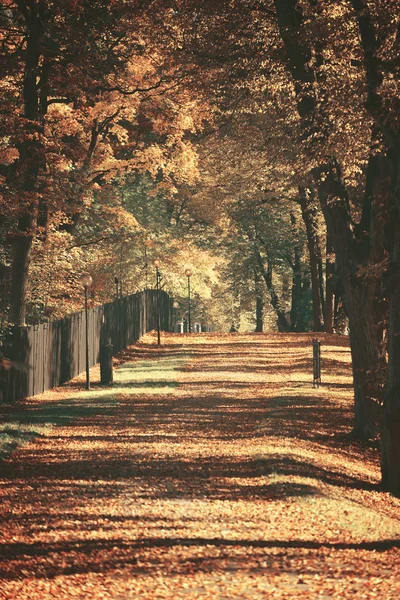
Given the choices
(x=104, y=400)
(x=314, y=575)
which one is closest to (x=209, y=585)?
(x=314, y=575)

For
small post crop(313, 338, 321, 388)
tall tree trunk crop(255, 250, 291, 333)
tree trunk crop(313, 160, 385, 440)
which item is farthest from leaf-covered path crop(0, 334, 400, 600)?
tall tree trunk crop(255, 250, 291, 333)

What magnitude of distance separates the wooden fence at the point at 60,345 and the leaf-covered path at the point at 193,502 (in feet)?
1.92

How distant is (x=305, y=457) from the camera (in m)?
14.4

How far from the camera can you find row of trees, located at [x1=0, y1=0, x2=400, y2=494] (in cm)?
1439

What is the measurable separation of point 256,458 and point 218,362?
1742cm

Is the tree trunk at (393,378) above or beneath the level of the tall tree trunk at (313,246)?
beneath

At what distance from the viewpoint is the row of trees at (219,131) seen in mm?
14391

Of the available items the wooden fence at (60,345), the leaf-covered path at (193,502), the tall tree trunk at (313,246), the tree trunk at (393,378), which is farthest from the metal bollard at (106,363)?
the tall tree trunk at (313,246)

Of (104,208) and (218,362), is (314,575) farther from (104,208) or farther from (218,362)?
(104,208)

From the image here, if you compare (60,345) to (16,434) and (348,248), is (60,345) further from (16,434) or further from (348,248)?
(348,248)

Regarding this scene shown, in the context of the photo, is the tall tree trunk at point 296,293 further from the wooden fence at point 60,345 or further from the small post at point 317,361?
the small post at point 317,361

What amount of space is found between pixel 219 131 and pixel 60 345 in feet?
43.6

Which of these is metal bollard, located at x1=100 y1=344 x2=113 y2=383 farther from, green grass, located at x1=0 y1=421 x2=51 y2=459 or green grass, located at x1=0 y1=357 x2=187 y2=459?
green grass, located at x1=0 y1=421 x2=51 y2=459

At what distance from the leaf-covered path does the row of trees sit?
1.58 meters
